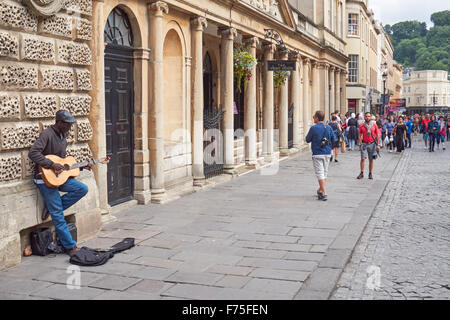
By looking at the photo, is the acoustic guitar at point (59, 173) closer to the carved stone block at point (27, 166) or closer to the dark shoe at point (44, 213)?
the carved stone block at point (27, 166)

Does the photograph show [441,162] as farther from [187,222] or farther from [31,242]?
[31,242]

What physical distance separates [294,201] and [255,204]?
91 centimetres

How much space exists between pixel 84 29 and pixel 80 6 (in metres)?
0.32

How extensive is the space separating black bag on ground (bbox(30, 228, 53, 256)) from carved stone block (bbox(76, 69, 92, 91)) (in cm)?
211

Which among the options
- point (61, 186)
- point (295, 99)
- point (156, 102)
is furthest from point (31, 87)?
point (295, 99)

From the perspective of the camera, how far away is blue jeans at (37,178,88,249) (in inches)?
278

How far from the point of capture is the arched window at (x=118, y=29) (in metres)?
10.3

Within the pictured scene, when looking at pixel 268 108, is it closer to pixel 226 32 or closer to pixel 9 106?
pixel 226 32

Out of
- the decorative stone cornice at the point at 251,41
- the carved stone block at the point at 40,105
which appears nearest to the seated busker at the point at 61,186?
the carved stone block at the point at 40,105

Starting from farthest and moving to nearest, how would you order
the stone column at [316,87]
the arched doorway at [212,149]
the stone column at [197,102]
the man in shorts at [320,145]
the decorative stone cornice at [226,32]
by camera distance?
the stone column at [316,87], the decorative stone cornice at [226,32], the arched doorway at [212,149], the stone column at [197,102], the man in shorts at [320,145]

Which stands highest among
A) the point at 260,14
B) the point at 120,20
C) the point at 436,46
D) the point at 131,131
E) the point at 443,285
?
the point at 436,46

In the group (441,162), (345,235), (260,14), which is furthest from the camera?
(441,162)
